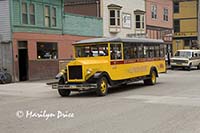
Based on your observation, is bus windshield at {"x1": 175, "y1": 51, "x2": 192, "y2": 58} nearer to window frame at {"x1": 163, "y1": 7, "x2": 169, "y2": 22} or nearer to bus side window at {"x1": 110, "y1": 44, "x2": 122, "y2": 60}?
window frame at {"x1": 163, "y1": 7, "x2": 169, "y2": 22}

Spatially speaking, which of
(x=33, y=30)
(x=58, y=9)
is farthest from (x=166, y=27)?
(x=33, y=30)

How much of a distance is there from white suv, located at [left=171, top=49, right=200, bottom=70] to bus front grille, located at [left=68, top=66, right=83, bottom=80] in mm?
23249

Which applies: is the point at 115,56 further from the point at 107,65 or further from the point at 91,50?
the point at 91,50

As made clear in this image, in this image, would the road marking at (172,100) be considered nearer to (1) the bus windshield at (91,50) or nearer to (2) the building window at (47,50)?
(1) the bus windshield at (91,50)

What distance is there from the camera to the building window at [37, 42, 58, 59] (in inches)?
1117

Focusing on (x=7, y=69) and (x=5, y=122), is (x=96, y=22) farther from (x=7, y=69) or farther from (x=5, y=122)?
(x=5, y=122)

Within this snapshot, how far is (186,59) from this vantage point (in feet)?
127

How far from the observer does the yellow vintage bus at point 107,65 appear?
16.8m

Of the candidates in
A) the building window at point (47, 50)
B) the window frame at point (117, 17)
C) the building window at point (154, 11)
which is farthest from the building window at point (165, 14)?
the building window at point (47, 50)

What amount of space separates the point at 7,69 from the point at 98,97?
1105cm

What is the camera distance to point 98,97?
54.0ft

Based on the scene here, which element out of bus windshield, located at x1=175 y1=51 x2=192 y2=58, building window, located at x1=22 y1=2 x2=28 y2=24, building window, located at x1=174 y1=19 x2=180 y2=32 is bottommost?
bus windshield, located at x1=175 y1=51 x2=192 y2=58

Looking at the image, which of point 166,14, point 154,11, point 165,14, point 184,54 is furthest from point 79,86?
point 166,14

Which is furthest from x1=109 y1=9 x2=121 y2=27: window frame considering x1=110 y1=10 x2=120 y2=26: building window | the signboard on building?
the signboard on building
